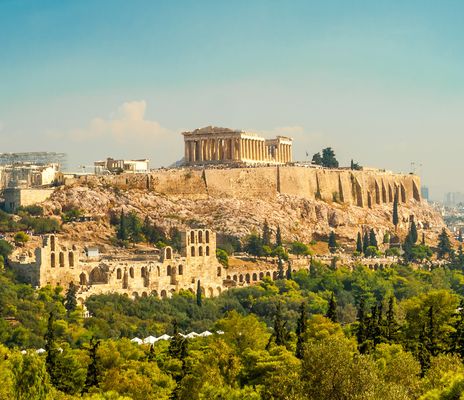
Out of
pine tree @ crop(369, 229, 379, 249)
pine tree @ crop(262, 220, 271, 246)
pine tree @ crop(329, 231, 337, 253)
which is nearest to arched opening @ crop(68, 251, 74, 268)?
pine tree @ crop(262, 220, 271, 246)

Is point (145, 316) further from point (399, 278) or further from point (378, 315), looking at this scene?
point (399, 278)

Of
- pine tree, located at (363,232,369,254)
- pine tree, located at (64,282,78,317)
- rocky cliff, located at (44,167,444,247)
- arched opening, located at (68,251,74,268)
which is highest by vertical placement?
rocky cliff, located at (44,167,444,247)

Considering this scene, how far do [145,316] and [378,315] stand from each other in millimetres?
22255

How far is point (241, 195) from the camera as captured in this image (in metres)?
122

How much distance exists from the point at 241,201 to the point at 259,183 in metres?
5.39

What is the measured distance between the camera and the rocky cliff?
362ft

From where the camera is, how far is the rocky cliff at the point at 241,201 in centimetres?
11025

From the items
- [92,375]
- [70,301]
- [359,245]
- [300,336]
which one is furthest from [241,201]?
[92,375]

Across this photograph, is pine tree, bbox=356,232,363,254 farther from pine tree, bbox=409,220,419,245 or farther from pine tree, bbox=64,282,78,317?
pine tree, bbox=64,282,78,317

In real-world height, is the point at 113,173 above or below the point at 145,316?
above

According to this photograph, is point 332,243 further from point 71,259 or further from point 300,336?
point 300,336

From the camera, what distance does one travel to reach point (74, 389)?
5791 cm

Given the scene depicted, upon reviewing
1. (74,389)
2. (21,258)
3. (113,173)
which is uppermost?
(113,173)

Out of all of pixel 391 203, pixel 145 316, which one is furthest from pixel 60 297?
pixel 391 203
